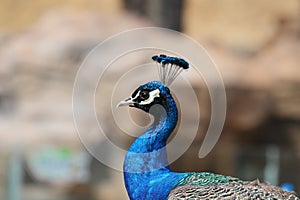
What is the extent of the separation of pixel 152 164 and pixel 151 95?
253 mm

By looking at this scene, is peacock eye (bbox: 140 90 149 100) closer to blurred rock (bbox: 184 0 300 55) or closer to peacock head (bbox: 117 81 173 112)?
peacock head (bbox: 117 81 173 112)

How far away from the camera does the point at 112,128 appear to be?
21.5 feet

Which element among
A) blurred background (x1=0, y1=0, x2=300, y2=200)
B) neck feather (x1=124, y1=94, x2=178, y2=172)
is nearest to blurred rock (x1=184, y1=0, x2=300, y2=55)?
blurred background (x1=0, y1=0, x2=300, y2=200)

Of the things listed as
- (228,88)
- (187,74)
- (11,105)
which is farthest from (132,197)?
(11,105)

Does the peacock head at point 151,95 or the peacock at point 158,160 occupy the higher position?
the peacock head at point 151,95

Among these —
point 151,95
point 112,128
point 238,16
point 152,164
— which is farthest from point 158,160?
point 238,16

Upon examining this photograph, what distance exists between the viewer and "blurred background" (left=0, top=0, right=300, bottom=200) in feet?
22.7

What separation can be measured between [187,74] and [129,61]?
56cm

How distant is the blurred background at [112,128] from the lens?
6934mm

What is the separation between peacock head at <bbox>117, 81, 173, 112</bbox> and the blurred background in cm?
380

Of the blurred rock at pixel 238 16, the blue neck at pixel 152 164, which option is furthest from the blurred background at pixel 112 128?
the blue neck at pixel 152 164

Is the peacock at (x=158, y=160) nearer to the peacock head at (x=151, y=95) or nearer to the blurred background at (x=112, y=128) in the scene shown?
the peacock head at (x=151, y=95)

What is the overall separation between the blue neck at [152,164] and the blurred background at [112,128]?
374cm

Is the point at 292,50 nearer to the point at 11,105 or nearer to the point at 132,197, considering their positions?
the point at 11,105
